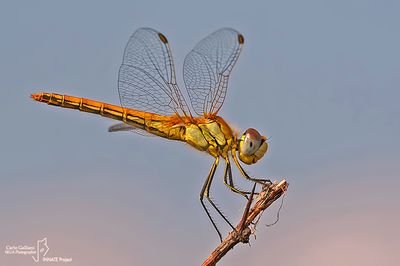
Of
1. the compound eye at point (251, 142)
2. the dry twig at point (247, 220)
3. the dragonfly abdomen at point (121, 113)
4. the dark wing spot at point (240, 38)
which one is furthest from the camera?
the dragonfly abdomen at point (121, 113)

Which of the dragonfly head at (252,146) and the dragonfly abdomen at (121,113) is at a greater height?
the dragonfly abdomen at (121,113)

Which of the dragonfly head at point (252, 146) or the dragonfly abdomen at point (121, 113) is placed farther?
the dragonfly abdomen at point (121, 113)

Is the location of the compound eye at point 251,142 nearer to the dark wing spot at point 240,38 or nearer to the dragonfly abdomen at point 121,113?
the dragonfly abdomen at point 121,113

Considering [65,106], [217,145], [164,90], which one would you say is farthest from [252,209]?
[65,106]

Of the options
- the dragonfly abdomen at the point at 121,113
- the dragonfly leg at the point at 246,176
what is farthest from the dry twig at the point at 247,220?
the dragonfly abdomen at the point at 121,113

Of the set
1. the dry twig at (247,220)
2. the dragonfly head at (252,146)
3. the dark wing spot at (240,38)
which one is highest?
the dark wing spot at (240,38)

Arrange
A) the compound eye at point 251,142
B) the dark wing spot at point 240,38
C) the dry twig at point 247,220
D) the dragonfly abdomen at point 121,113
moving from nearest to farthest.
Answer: the dry twig at point 247,220 → the compound eye at point 251,142 → the dark wing spot at point 240,38 → the dragonfly abdomen at point 121,113

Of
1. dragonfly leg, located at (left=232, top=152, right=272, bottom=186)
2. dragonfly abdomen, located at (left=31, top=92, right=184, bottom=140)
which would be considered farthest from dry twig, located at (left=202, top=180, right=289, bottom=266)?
dragonfly abdomen, located at (left=31, top=92, right=184, bottom=140)

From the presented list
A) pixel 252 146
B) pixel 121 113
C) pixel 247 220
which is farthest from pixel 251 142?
pixel 121 113

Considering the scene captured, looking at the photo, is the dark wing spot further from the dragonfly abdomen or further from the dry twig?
the dry twig
